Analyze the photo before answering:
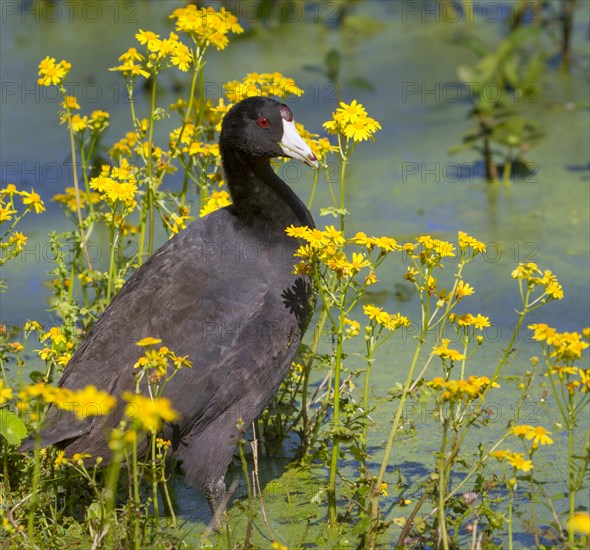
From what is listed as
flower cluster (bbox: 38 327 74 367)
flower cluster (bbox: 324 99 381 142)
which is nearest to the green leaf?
flower cluster (bbox: 38 327 74 367)

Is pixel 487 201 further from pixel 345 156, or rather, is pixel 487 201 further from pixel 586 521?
pixel 586 521

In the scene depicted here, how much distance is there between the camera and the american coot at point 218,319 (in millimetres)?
3221

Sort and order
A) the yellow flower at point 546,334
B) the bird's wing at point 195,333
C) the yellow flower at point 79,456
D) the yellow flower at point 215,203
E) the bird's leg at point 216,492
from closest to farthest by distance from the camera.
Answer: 1. the yellow flower at point 546,334
2. the yellow flower at point 79,456
3. the bird's wing at point 195,333
4. the bird's leg at point 216,492
5. the yellow flower at point 215,203

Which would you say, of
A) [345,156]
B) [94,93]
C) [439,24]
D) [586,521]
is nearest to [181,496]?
[345,156]

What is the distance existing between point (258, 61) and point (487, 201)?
2084mm

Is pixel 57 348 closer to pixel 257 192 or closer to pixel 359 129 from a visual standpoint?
pixel 257 192

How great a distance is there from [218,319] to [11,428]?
2.13 ft

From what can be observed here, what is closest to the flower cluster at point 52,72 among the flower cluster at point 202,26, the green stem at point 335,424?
the flower cluster at point 202,26

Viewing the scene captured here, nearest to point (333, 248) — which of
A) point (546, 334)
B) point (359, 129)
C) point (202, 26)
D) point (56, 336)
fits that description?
point (359, 129)

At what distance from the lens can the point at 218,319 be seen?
333 cm

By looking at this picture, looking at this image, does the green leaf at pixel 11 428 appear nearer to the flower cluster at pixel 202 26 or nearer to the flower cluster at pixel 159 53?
the flower cluster at pixel 159 53

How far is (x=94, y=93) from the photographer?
6.79 metres

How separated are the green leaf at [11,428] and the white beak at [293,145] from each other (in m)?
1.11

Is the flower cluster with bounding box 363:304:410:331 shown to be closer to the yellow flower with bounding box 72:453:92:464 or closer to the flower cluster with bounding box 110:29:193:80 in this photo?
the yellow flower with bounding box 72:453:92:464
